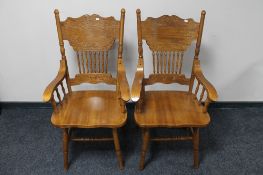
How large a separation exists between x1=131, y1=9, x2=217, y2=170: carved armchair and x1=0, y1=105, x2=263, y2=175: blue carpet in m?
0.15

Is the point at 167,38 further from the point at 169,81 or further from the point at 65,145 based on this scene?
the point at 65,145

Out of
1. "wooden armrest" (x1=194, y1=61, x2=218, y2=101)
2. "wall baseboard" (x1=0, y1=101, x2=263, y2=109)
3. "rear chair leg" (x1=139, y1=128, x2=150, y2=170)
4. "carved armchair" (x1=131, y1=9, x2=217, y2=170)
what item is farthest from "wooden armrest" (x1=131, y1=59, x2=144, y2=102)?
"wall baseboard" (x1=0, y1=101, x2=263, y2=109)

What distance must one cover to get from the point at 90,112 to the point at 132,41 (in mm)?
728

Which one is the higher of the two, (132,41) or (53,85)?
(132,41)

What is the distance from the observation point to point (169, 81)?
1903mm

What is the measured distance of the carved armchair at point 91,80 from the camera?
1.67 m

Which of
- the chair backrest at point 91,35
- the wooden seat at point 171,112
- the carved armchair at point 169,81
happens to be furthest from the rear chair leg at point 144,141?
the chair backrest at point 91,35

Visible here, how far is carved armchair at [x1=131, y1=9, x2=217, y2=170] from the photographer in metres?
1.67

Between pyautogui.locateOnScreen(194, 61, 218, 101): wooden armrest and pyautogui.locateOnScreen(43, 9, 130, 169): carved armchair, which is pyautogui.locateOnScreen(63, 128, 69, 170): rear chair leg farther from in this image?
pyautogui.locateOnScreen(194, 61, 218, 101): wooden armrest

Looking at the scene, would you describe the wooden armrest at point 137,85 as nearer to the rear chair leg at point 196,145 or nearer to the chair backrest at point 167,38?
the chair backrest at point 167,38

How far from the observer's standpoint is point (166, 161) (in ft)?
6.42

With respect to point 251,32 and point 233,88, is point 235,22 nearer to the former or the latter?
point 251,32

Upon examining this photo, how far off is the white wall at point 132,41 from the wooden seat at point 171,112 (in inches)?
19.1

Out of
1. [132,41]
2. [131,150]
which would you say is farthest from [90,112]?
[132,41]
